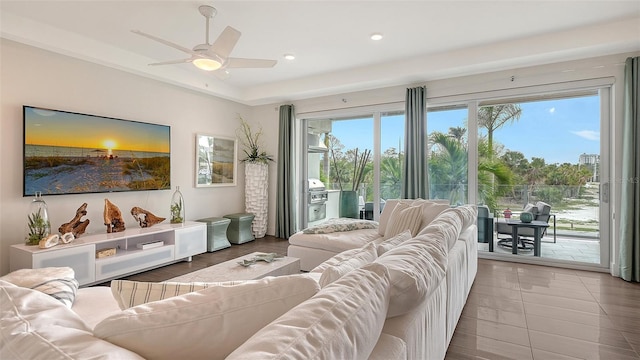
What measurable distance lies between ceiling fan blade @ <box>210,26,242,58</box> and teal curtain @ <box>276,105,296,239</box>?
9.12ft

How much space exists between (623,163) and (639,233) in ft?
2.51

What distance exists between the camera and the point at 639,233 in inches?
133

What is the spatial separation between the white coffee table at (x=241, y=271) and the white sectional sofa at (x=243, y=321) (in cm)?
158

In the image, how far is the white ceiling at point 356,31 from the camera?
9.70ft

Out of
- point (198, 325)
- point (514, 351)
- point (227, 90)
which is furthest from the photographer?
point (227, 90)

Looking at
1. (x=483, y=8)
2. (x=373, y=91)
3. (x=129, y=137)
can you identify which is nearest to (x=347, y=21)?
(x=483, y=8)

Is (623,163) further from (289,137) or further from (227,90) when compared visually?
(227,90)

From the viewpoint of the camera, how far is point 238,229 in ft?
17.2

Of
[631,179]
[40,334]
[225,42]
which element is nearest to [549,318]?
[631,179]

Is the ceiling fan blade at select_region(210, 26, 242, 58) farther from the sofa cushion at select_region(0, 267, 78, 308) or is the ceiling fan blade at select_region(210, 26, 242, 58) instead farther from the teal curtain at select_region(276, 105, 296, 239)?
the teal curtain at select_region(276, 105, 296, 239)

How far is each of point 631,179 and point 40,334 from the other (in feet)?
15.8

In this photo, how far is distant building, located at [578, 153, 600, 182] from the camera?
149 inches

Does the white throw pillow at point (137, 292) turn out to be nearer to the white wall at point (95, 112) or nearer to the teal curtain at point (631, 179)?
the white wall at point (95, 112)

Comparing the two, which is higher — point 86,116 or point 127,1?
point 127,1
